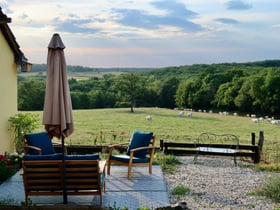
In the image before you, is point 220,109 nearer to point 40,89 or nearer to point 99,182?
point 40,89

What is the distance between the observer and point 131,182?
26.8 feet

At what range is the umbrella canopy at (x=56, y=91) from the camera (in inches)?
245

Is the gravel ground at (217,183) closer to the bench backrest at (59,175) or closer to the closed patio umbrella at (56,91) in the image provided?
the bench backrest at (59,175)

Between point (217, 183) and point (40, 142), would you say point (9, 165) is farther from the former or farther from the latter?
point (217, 183)

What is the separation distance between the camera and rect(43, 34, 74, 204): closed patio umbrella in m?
6.22

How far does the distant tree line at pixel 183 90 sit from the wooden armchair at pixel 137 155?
81.0 ft

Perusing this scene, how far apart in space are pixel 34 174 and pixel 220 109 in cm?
3995

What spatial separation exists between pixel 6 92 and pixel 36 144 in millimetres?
2337

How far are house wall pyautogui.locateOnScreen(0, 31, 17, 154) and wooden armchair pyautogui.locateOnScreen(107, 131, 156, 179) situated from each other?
2968 millimetres

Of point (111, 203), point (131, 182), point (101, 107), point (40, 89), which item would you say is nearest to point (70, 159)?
point (111, 203)

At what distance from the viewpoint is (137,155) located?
9008 millimetres

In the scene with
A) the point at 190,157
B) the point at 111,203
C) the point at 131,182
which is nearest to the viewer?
the point at 111,203

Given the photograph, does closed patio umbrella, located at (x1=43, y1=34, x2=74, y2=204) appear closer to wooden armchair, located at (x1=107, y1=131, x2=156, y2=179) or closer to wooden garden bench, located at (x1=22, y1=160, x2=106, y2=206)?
wooden garden bench, located at (x1=22, y1=160, x2=106, y2=206)

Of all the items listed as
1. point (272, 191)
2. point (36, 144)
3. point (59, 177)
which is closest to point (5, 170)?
point (36, 144)
